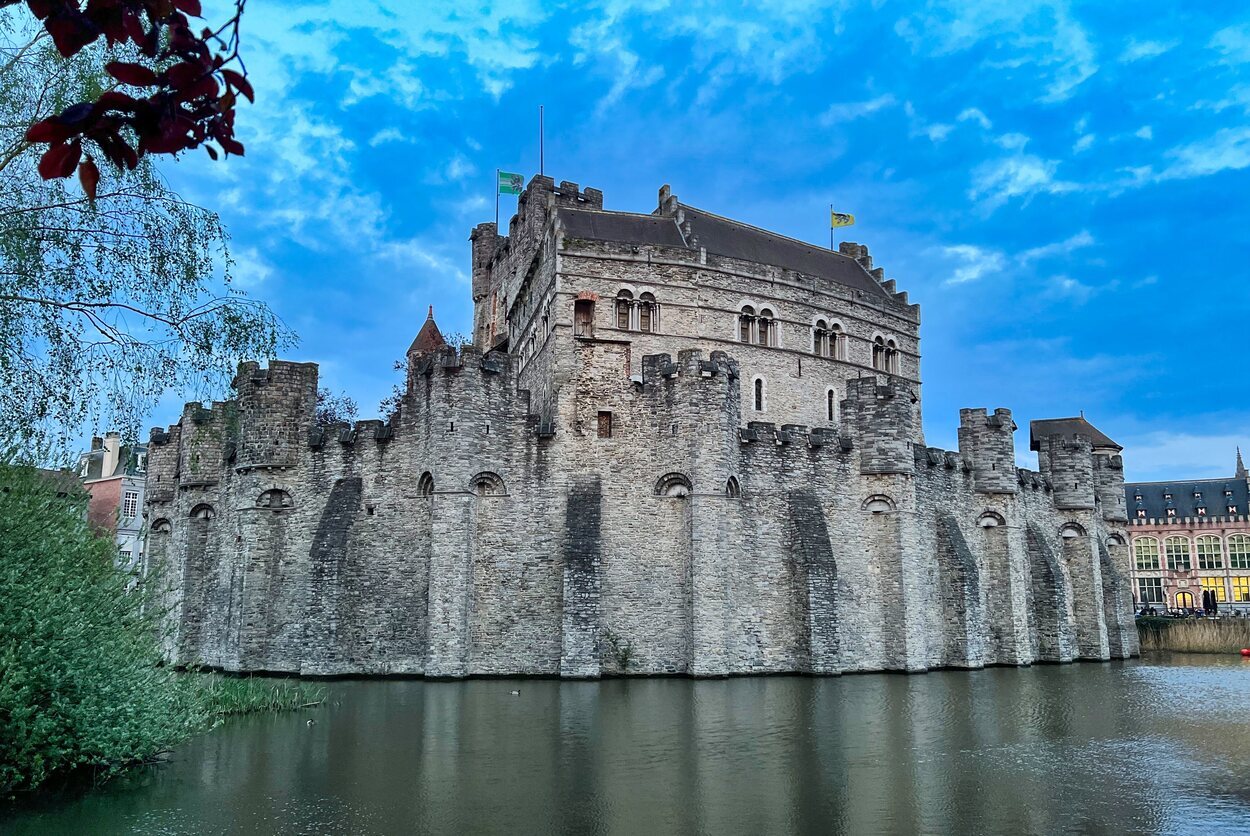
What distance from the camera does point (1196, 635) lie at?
134 feet

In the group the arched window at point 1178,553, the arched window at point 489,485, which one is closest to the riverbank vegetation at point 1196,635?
Answer: the arched window at point 1178,553

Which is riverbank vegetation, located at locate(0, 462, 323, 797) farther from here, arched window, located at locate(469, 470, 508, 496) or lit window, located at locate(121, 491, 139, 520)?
lit window, located at locate(121, 491, 139, 520)

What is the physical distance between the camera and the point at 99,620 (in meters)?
11.6

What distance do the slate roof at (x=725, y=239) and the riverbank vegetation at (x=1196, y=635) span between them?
18.9m

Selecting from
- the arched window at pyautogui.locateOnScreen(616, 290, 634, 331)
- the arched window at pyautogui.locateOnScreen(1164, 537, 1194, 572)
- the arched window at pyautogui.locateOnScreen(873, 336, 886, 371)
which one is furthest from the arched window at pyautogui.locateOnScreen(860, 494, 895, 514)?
the arched window at pyautogui.locateOnScreen(1164, 537, 1194, 572)

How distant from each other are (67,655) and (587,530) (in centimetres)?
1565

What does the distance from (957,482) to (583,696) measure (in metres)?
16.9

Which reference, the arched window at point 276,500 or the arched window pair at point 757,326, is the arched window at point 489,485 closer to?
the arched window at point 276,500

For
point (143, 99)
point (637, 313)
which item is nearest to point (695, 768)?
point (143, 99)

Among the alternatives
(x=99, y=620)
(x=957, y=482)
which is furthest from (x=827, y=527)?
(x=99, y=620)

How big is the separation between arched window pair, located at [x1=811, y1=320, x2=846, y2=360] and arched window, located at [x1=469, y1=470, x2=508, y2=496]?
56.2ft

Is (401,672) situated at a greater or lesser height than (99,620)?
lesser

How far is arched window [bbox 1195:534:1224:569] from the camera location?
218 ft

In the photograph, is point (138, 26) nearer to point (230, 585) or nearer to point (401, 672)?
point (401, 672)
